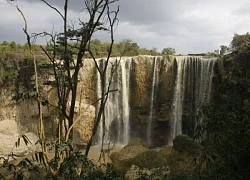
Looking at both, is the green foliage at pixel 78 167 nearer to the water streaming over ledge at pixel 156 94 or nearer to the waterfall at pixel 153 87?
the water streaming over ledge at pixel 156 94

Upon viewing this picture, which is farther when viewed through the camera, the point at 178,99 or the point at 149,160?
the point at 178,99

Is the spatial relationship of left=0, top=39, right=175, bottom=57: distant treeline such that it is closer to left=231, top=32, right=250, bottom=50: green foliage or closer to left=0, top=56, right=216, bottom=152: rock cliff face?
left=0, top=56, right=216, bottom=152: rock cliff face

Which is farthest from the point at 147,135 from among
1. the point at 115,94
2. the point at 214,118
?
the point at 214,118

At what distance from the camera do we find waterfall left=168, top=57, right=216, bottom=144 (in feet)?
59.5

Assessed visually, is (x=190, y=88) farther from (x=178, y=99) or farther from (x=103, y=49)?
(x=103, y=49)

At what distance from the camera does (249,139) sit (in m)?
3.52

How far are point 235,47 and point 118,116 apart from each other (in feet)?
27.4

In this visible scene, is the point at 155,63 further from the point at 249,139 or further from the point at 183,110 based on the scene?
the point at 249,139

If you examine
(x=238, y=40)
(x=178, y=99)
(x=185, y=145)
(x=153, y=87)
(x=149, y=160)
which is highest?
(x=238, y=40)

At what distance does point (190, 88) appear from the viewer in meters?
18.9

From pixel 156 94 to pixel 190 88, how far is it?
2171mm

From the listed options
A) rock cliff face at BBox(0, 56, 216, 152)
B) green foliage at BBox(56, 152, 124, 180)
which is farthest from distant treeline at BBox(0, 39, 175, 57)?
green foliage at BBox(56, 152, 124, 180)

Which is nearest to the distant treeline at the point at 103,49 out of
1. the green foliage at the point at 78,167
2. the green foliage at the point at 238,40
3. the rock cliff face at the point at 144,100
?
the rock cliff face at the point at 144,100

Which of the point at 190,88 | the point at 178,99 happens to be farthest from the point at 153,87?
the point at 190,88
